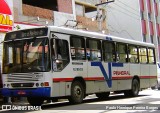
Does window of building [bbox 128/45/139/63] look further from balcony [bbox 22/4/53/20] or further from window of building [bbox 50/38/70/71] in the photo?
balcony [bbox 22/4/53/20]

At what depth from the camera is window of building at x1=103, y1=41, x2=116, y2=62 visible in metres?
18.2

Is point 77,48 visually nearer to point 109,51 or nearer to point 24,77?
point 24,77

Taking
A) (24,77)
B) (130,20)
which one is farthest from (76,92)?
(130,20)

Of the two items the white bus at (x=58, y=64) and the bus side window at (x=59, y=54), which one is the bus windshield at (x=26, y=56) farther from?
the bus side window at (x=59, y=54)

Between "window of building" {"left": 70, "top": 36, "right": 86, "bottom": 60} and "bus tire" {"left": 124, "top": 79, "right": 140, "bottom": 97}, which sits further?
"bus tire" {"left": 124, "top": 79, "right": 140, "bottom": 97}

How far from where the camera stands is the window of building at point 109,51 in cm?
1816

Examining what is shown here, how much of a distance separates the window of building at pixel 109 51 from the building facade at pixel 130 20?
94.5 feet

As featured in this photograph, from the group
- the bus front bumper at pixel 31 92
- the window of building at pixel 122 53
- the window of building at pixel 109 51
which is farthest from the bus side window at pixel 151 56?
the bus front bumper at pixel 31 92

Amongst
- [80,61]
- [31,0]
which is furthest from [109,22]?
[80,61]

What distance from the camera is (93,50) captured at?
17.2m

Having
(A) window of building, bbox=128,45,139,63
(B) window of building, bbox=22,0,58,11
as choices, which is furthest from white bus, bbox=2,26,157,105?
(B) window of building, bbox=22,0,58,11

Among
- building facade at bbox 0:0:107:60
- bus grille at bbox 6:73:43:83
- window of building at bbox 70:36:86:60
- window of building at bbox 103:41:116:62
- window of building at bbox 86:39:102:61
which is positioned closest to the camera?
bus grille at bbox 6:73:43:83

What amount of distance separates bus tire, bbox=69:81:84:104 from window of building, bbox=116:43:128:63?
153 inches

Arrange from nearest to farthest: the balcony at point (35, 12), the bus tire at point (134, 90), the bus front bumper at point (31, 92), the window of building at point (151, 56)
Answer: the bus front bumper at point (31, 92) < the bus tire at point (134, 90) < the window of building at point (151, 56) < the balcony at point (35, 12)
